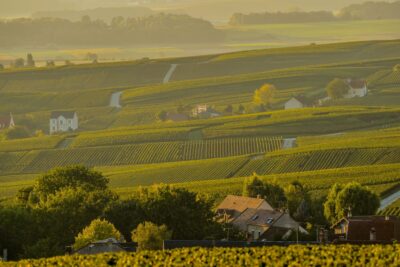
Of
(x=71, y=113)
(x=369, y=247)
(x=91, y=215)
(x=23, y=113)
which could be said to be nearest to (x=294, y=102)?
(x=71, y=113)

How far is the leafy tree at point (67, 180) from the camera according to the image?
7462cm

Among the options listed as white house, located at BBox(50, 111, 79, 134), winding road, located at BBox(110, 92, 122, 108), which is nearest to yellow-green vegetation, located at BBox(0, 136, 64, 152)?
white house, located at BBox(50, 111, 79, 134)

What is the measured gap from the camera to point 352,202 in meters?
73.2

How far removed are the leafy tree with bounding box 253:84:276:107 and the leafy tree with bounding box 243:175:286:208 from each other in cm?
7968

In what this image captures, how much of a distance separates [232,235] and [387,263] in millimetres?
28029

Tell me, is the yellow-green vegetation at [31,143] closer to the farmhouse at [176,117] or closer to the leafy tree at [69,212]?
the farmhouse at [176,117]

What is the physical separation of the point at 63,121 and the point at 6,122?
9.80 m

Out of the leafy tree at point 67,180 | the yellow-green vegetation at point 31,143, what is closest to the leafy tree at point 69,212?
the leafy tree at point 67,180

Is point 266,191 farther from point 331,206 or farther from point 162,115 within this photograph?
point 162,115

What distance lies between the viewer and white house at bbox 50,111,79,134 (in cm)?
Result: 15788

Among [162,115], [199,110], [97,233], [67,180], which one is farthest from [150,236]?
[199,110]

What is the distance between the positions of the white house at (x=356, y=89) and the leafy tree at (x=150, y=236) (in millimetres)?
110940

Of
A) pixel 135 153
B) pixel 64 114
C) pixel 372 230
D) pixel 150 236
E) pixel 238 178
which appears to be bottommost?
pixel 150 236

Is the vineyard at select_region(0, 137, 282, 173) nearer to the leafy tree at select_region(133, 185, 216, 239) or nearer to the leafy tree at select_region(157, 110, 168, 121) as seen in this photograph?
the leafy tree at select_region(157, 110, 168, 121)
